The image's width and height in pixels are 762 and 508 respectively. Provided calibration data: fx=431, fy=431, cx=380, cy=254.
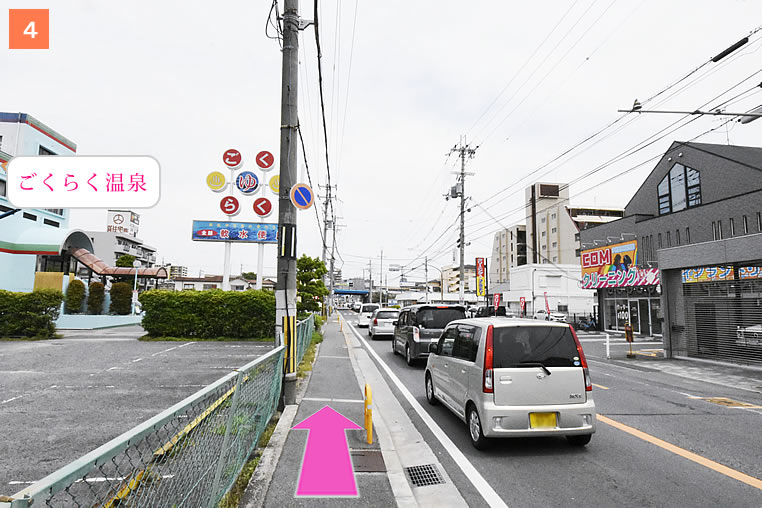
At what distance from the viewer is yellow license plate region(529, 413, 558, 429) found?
541cm

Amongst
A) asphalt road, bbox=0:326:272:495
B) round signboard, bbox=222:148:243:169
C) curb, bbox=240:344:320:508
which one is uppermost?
round signboard, bbox=222:148:243:169

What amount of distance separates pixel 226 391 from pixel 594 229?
34.2 meters

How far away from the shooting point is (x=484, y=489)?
14.9ft

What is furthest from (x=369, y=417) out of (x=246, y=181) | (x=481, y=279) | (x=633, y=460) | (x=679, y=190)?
(x=481, y=279)

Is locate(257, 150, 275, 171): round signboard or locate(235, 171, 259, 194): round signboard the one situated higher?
locate(257, 150, 275, 171): round signboard

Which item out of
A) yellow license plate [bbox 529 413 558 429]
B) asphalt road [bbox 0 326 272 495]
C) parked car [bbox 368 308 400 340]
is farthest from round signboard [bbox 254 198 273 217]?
yellow license plate [bbox 529 413 558 429]

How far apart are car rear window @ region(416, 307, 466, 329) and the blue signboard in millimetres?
15068

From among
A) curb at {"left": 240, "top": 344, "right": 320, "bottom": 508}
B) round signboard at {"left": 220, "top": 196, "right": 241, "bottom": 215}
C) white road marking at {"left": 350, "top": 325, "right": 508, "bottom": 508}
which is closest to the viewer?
curb at {"left": 240, "top": 344, "right": 320, "bottom": 508}

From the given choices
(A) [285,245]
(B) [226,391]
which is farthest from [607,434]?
(A) [285,245]

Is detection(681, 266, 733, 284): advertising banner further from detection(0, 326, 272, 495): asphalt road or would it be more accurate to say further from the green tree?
the green tree

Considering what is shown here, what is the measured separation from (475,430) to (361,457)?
1565mm

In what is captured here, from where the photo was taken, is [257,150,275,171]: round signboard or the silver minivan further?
[257,150,275,171]: round signboard

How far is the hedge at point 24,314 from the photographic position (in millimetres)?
19625

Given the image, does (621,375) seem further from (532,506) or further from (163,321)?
(163,321)
